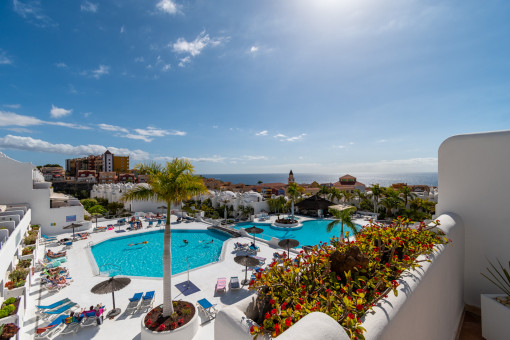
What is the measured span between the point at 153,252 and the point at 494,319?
66.4 ft

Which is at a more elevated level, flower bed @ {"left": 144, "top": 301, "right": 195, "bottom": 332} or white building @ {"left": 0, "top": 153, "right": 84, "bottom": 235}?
white building @ {"left": 0, "top": 153, "right": 84, "bottom": 235}

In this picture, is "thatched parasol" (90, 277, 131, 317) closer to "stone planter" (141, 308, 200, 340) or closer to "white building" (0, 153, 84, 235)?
"stone planter" (141, 308, 200, 340)

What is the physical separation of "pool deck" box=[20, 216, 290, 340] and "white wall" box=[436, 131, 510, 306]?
847 centimetres

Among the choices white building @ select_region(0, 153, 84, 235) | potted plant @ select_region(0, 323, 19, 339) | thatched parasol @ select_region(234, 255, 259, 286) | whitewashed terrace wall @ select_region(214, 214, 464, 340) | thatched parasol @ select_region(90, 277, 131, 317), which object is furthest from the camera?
white building @ select_region(0, 153, 84, 235)

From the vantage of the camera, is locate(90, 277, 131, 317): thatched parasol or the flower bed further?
locate(90, 277, 131, 317): thatched parasol

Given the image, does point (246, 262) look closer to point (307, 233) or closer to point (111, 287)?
point (111, 287)

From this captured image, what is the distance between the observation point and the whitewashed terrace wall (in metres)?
1.98

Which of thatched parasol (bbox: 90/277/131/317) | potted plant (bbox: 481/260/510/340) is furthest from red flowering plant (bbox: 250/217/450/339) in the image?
thatched parasol (bbox: 90/277/131/317)

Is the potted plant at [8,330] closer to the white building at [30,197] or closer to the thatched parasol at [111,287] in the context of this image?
the thatched parasol at [111,287]

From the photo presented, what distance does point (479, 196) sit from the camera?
19.8 ft

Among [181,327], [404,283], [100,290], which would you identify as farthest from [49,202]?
[404,283]

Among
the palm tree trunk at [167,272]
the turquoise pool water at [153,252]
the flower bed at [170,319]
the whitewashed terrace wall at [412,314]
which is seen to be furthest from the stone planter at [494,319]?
the turquoise pool water at [153,252]

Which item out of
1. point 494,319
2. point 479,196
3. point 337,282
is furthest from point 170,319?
point 479,196

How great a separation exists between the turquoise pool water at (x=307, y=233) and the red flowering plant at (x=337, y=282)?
17802 mm
